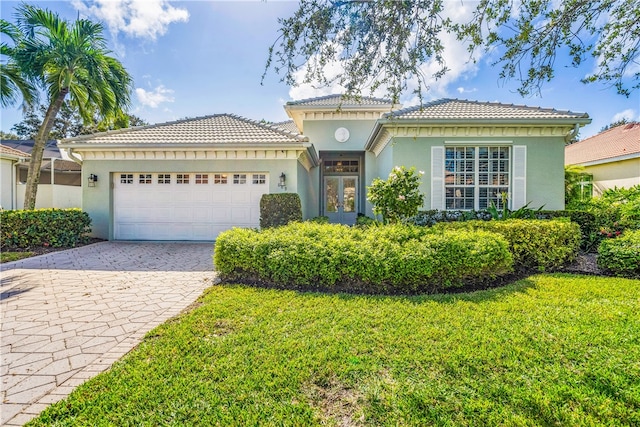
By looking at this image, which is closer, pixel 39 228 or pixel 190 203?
pixel 39 228

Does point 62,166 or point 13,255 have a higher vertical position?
point 62,166

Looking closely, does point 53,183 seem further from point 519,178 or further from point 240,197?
point 519,178

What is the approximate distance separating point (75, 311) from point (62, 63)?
10277mm

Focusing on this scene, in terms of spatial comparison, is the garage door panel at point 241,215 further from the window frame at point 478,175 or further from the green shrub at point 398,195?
the window frame at point 478,175

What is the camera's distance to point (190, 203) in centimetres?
1039

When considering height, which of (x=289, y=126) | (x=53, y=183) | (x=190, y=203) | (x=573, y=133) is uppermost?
(x=289, y=126)

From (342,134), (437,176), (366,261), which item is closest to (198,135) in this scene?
(342,134)

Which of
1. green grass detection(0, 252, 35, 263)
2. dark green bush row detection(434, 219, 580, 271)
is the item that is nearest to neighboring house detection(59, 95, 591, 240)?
green grass detection(0, 252, 35, 263)

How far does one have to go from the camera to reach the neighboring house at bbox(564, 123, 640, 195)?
1318 cm

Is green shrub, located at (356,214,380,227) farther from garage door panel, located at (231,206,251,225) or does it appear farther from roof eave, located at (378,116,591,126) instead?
garage door panel, located at (231,206,251,225)

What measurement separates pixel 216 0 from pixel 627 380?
311 inches

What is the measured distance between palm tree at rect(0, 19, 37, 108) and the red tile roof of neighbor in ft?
80.6

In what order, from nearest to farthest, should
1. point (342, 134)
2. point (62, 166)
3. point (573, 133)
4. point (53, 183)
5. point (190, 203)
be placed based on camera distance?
point (573, 133) < point (190, 203) < point (342, 134) < point (53, 183) < point (62, 166)

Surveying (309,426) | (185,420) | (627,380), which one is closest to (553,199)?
(627,380)
